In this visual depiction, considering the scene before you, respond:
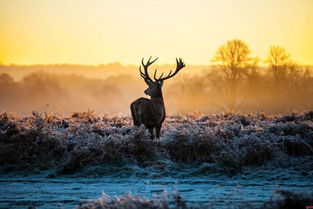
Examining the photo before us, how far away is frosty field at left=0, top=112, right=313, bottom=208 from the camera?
7.63 meters

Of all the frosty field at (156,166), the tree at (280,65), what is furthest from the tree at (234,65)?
the frosty field at (156,166)

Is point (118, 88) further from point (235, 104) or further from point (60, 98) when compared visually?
point (235, 104)

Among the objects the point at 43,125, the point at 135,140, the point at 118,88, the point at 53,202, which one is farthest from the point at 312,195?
the point at 118,88

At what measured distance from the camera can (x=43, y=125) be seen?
39.8 feet

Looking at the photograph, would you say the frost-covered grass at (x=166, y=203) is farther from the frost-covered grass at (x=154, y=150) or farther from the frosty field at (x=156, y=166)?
the frost-covered grass at (x=154, y=150)

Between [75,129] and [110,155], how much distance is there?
141 inches

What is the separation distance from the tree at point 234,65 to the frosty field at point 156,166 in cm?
3394

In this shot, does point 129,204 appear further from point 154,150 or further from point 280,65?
point 280,65

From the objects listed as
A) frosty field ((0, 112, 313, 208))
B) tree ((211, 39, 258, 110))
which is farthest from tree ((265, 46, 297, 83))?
frosty field ((0, 112, 313, 208))

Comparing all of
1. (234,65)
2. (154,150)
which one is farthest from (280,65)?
(154,150)

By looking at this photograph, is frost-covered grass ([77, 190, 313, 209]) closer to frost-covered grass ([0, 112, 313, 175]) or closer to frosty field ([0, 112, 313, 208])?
frosty field ([0, 112, 313, 208])

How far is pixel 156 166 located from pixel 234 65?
3776 centimetres

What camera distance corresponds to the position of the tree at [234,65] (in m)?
46.3

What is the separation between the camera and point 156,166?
9992 mm
